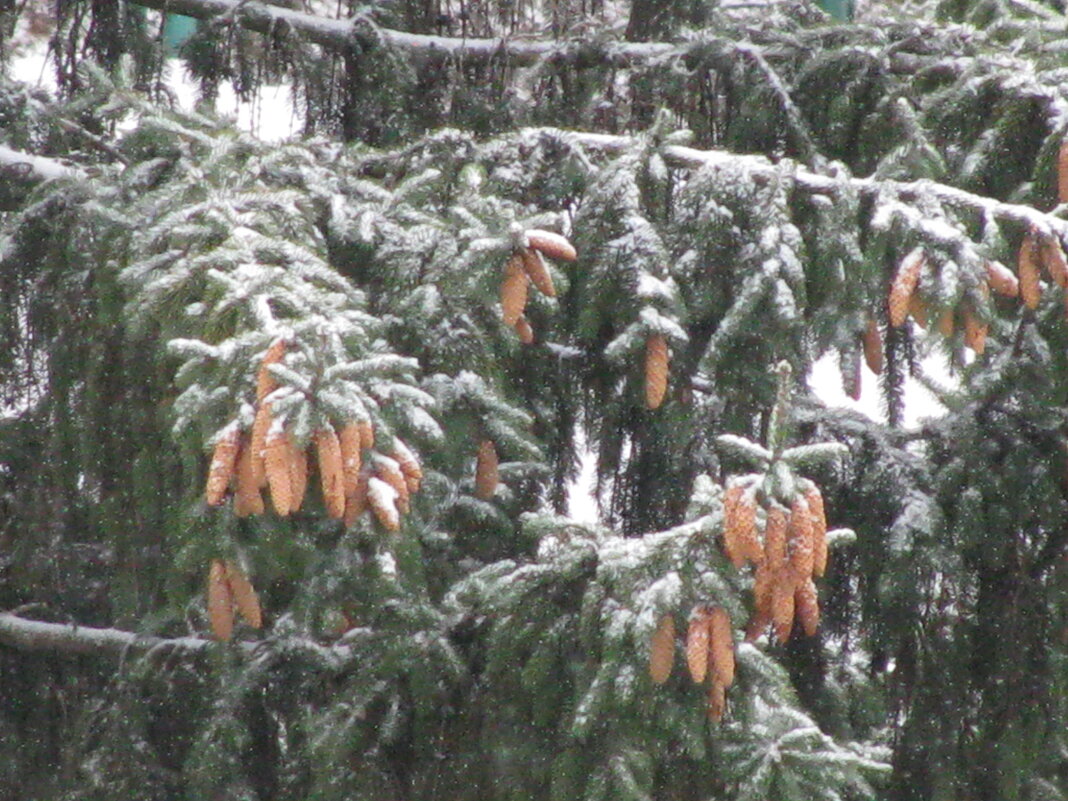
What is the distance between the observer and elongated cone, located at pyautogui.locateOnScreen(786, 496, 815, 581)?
69.9 inches

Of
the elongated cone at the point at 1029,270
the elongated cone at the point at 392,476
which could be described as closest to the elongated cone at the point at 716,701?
the elongated cone at the point at 392,476

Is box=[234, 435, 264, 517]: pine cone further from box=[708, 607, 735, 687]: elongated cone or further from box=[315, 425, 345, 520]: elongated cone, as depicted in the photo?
box=[708, 607, 735, 687]: elongated cone

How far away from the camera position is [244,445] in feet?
5.32

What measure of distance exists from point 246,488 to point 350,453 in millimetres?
128

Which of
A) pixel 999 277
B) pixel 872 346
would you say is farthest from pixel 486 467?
pixel 999 277

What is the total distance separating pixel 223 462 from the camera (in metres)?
1.60

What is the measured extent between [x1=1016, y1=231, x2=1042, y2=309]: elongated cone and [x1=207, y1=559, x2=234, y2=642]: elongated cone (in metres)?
1.30

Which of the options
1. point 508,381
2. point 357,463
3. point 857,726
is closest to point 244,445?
point 357,463

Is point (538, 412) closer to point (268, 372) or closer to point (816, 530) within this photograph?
point (816, 530)

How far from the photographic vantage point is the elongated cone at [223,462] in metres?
1.58

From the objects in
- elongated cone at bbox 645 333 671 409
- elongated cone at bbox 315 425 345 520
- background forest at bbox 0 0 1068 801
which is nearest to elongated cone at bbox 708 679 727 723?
background forest at bbox 0 0 1068 801

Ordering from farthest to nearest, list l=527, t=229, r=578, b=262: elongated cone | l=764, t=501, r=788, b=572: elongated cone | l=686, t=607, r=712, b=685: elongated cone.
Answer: l=527, t=229, r=578, b=262: elongated cone < l=686, t=607, r=712, b=685: elongated cone < l=764, t=501, r=788, b=572: elongated cone

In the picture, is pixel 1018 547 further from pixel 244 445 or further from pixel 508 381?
pixel 244 445

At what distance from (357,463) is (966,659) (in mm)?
1998
